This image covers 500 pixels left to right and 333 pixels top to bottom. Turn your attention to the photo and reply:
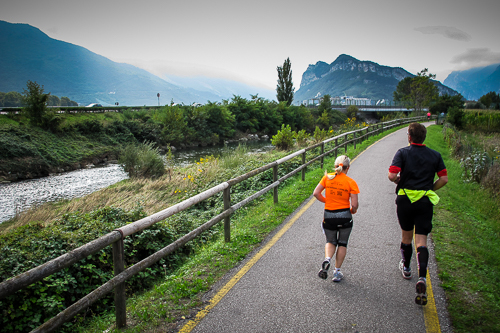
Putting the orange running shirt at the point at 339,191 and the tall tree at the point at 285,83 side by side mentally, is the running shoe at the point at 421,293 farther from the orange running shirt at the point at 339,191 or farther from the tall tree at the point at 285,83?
the tall tree at the point at 285,83

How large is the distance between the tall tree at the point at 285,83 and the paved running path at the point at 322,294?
74.3m

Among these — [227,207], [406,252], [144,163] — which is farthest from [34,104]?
[406,252]

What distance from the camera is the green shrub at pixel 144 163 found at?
60.6 ft

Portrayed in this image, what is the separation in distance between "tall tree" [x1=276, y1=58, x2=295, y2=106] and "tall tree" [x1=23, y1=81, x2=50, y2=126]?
179 ft

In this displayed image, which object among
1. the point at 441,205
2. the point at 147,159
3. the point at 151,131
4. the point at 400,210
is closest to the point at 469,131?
the point at 441,205

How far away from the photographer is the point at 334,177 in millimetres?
3744

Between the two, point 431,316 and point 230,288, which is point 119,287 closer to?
point 230,288

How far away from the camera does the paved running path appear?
295cm

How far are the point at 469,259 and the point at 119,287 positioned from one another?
472 centimetres

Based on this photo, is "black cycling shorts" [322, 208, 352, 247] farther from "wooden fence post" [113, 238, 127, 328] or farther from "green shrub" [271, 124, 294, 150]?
"green shrub" [271, 124, 294, 150]

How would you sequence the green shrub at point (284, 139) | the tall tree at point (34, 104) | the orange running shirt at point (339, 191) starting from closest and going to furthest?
1. the orange running shirt at point (339, 191)
2. the green shrub at point (284, 139)
3. the tall tree at point (34, 104)

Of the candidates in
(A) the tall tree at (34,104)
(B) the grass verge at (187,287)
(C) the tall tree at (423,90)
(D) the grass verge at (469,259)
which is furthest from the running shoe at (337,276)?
(C) the tall tree at (423,90)

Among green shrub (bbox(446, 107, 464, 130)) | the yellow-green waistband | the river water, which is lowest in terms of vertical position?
the river water

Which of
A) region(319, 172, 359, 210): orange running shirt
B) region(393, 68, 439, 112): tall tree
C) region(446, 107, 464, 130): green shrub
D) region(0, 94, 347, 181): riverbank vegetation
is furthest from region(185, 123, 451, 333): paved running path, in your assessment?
region(393, 68, 439, 112): tall tree
